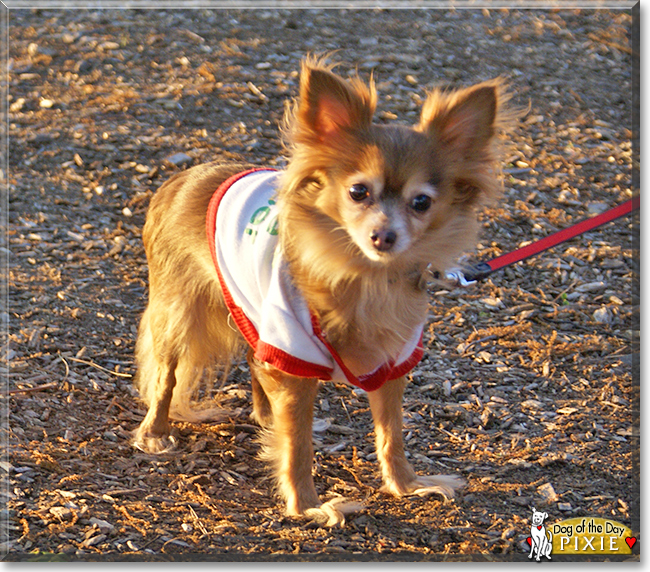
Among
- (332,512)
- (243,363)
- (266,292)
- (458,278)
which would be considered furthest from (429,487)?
(243,363)

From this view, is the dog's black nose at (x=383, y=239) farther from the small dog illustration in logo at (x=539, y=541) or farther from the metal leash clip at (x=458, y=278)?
the small dog illustration in logo at (x=539, y=541)

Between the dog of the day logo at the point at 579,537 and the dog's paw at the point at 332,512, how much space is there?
80 centimetres

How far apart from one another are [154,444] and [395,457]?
131 cm

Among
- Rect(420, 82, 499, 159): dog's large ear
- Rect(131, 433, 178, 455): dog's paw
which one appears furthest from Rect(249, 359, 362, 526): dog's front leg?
Rect(420, 82, 499, 159): dog's large ear

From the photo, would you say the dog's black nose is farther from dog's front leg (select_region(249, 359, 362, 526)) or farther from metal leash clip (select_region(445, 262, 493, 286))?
metal leash clip (select_region(445, 262, 493, 286))

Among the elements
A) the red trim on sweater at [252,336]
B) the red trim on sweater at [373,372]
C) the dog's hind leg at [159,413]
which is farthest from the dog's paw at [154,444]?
the red trim on sweater at [373,372]

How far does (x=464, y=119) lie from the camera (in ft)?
10.3

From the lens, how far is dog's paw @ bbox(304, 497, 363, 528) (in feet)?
11.1

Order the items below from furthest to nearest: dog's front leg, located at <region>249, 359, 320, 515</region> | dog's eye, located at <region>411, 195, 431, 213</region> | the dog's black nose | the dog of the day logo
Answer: dog's front leg, located at <region>249, 359, 320, 515</region>
the dog of the day logo
dog's eye, located at <region>411, 195, 431, 213</region>
the dog's black nose

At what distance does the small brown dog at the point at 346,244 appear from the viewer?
300cm

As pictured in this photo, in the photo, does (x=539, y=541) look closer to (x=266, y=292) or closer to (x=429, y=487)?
(x=429, y=487)

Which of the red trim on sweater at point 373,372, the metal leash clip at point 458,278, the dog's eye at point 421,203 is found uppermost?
the dog's eye at point 421,203

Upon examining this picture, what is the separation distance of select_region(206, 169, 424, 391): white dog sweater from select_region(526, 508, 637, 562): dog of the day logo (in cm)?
92

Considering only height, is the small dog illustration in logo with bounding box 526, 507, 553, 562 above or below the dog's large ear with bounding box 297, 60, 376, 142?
below
